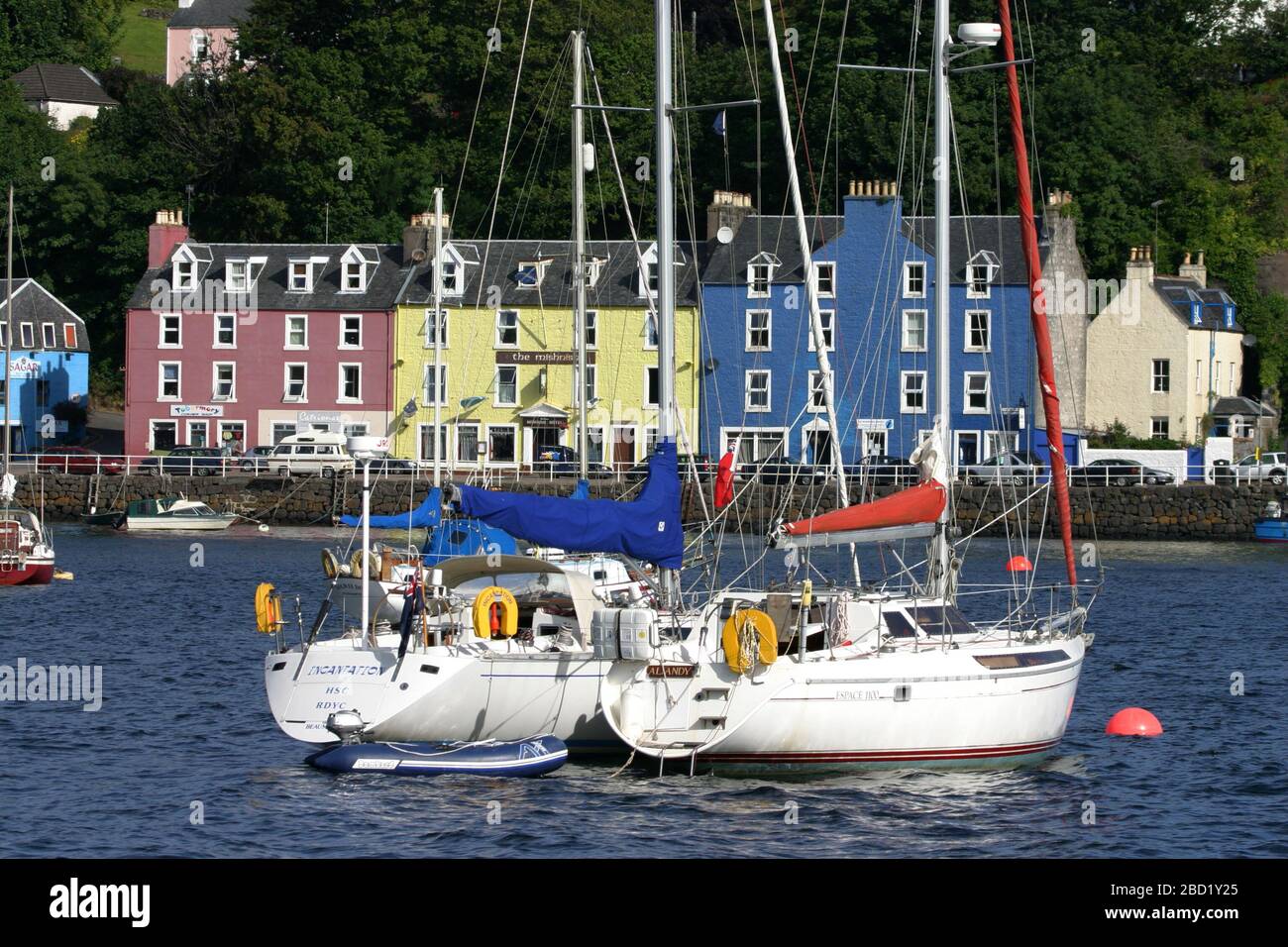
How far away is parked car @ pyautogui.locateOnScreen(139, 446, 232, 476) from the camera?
72250 mm

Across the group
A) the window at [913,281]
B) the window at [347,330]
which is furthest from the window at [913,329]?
the window at [347,330]

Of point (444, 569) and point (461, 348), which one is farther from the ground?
point (461, 348)

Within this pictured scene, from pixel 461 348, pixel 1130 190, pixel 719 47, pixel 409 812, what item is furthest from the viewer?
pixel 719 47

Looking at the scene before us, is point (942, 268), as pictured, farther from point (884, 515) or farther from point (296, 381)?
point (296, 381)

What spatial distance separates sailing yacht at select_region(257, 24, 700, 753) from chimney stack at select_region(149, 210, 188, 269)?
60.6 meters

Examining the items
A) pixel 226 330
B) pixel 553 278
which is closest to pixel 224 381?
pixel 226 330

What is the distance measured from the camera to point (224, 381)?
263 ft

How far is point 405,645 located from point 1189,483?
1969 inches

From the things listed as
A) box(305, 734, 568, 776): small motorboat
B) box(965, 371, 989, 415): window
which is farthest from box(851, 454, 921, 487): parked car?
box(305, 734, 568, 776): small motorboat

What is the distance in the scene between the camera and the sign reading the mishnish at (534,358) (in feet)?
249
